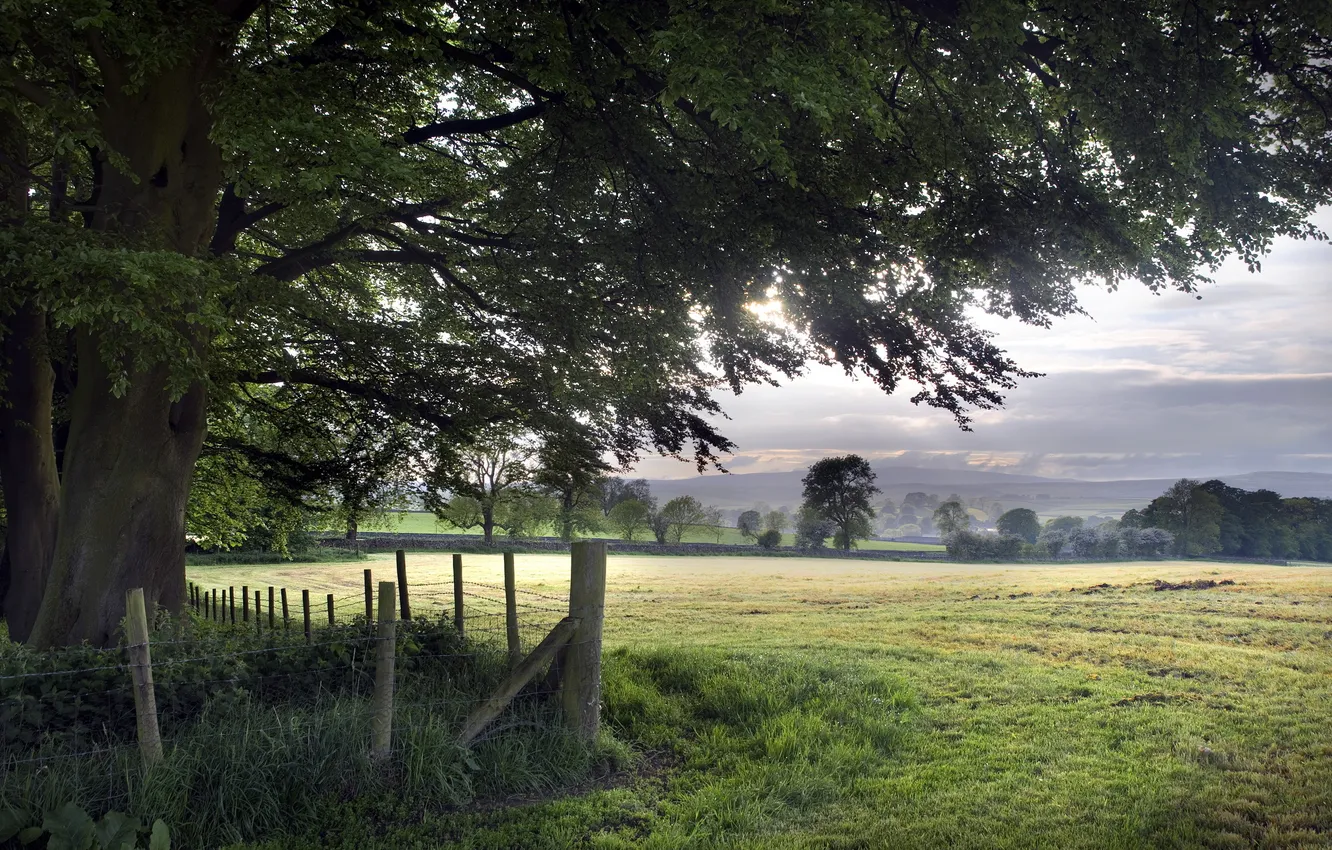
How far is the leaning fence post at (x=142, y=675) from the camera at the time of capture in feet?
21.1

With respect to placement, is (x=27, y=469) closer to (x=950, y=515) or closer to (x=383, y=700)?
(x=383, y=700)

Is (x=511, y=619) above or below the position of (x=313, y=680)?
above

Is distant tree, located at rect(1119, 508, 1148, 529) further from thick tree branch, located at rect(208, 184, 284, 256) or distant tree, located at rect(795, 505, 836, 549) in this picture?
thick tree branch, located at rect(208, 184, 284, 256)

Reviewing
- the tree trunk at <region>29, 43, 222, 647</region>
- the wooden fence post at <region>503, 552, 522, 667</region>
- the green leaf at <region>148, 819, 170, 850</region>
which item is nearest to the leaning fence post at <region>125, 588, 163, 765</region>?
the green leaf at <region>148, 819, 170, 850</region>

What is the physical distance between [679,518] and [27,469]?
235 feet

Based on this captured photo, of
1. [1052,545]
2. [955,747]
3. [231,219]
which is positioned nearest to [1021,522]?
[1052,545]

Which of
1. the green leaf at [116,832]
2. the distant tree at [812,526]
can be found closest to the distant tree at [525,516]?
the distant tree at [812,526]

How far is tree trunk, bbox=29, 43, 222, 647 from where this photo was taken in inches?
378

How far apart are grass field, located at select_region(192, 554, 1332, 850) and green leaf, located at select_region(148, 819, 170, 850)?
89cm

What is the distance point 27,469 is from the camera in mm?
12445

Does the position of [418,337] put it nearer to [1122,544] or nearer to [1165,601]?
[1165,601]

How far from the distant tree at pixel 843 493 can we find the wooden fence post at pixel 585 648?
248ft

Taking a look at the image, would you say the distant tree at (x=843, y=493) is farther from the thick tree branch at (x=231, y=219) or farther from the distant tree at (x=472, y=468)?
the thick tree branch at (x=231, y=219)

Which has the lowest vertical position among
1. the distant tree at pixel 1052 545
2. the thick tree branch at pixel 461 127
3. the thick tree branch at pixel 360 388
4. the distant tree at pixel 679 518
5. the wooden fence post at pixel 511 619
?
the distant tree at pixel 1052 545
